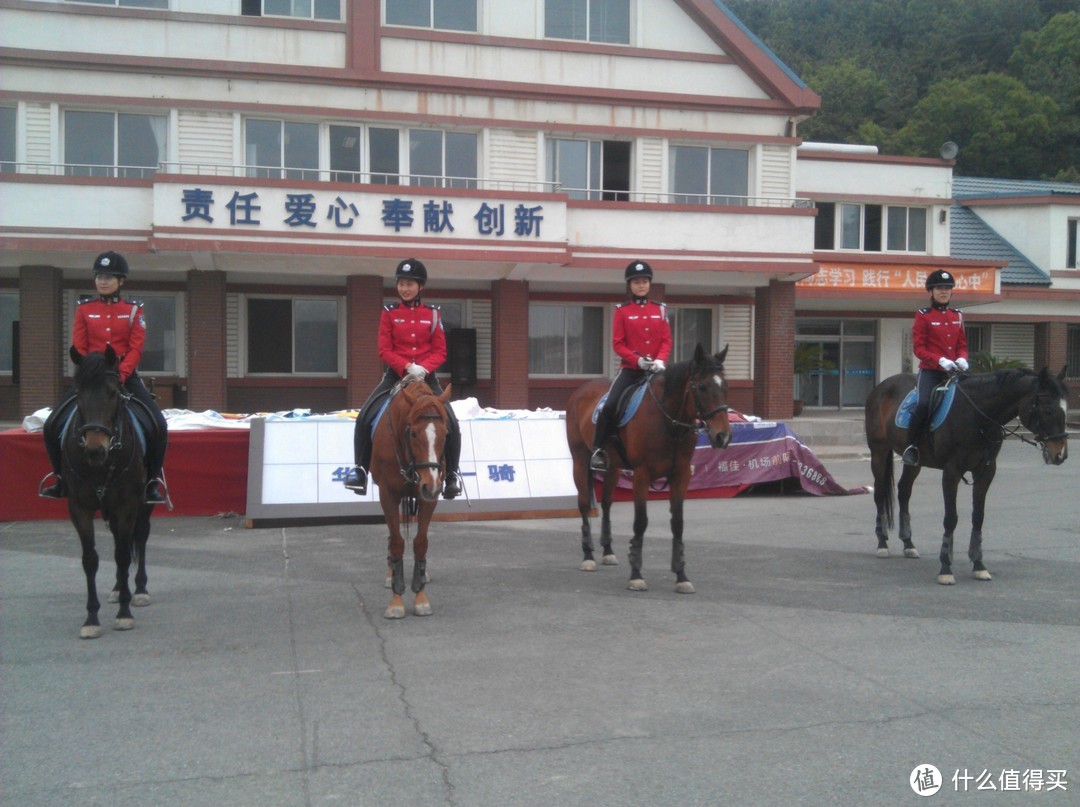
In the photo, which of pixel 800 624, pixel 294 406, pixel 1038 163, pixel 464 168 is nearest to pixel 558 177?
pixel 464 168

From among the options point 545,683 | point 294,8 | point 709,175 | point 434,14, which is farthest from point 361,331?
point 545,683

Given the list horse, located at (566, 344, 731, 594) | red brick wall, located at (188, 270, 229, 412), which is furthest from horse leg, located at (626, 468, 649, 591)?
red brick wall, located at (188, 270, 229, 412)

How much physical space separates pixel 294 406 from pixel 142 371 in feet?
11.5

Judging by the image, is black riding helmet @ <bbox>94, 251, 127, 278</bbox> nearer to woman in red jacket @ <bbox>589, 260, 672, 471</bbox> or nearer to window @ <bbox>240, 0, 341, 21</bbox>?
woman in red jacket @ <bbox>589, 260, 672, 471</bbox>

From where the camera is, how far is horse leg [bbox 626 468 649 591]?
891 centimetres

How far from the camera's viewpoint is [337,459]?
1321 centimetres

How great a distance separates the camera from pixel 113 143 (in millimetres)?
20938

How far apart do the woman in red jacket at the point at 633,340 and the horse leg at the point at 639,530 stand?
75 cm

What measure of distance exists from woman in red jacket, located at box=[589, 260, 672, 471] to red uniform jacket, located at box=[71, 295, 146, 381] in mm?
4409

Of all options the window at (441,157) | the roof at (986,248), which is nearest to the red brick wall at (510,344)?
the window at (441,157)

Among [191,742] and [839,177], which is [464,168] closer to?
[839,177]

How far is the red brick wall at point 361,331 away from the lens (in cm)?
2203

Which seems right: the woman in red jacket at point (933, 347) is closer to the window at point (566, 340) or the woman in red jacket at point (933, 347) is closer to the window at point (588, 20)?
the window at point (588, 20)

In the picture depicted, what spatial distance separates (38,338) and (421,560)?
52.7ft
